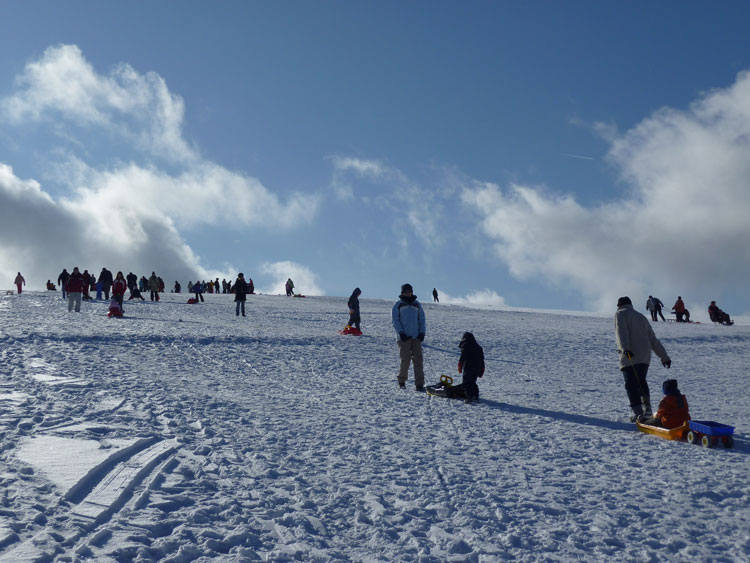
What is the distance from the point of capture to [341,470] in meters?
6.13

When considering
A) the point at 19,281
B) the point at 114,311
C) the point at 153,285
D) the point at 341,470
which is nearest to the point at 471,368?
the point at 341,470

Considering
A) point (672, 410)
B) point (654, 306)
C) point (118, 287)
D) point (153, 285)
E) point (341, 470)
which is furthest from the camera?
point (153, 285)

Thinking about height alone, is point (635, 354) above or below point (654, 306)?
below

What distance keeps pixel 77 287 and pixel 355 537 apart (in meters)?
25.8

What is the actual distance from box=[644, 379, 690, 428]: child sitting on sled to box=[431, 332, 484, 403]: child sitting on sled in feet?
10.3

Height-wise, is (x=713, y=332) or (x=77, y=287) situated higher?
(x=77, y=287)

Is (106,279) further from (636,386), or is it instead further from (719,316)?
(719,316)

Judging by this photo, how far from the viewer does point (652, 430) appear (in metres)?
8.08

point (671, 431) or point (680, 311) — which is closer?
point (671, 431)

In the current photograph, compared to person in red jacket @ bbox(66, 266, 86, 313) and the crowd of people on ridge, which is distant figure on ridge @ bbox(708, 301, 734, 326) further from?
person in red jacket @ bbox(66, 266, 86, 313)

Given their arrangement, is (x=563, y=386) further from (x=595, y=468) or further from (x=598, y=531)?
(x=598, y=531)

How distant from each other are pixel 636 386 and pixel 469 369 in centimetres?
277

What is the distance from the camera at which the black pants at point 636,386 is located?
9.02 m

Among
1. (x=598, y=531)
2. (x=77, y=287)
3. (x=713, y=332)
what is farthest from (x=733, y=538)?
(x=77, y=287)
